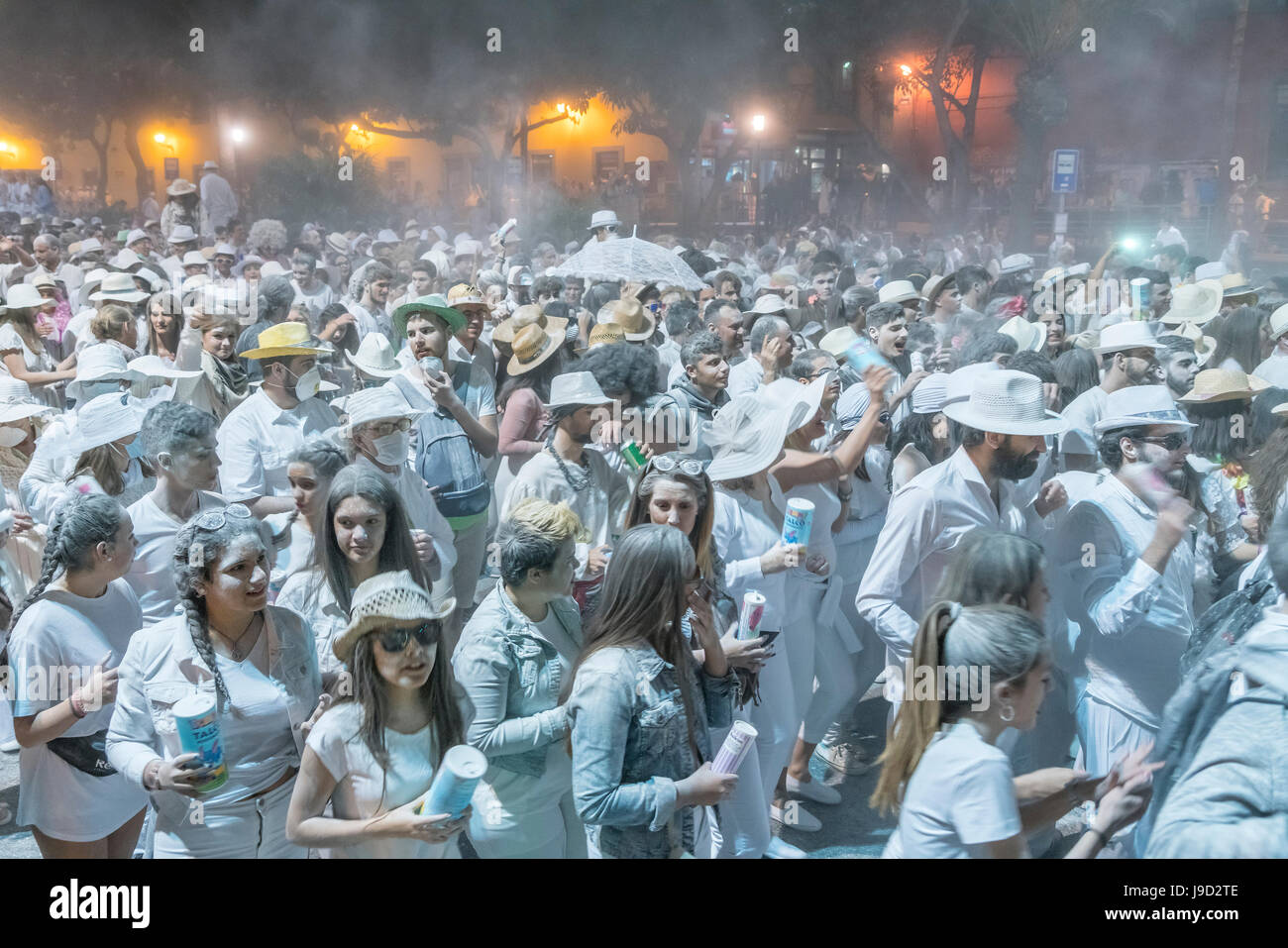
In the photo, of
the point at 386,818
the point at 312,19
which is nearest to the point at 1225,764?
the point at 386,818

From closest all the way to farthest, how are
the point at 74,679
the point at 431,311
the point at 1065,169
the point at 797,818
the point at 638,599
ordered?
the point at 638,599
the point at 74,679
the point at 797,818
the point at 431,311
the point at 1065,169

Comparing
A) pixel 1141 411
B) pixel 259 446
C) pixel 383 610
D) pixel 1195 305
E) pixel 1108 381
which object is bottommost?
pixel 383 610

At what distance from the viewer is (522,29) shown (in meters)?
23.3

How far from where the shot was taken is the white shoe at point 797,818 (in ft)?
13.0

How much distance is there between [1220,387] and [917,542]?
2225 millimetres

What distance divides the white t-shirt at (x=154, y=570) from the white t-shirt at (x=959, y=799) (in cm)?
234

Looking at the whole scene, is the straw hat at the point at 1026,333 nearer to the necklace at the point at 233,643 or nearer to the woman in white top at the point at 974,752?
the woman in white top at the point at 974,752

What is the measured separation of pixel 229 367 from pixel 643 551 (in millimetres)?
3656

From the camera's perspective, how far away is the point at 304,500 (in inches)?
143

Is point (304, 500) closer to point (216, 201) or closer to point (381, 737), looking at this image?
point (381, 737)

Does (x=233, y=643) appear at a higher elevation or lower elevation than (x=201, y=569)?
lower

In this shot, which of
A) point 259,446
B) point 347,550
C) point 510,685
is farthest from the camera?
point 259,446

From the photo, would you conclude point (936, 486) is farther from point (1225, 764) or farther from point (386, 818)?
point (386, 818)

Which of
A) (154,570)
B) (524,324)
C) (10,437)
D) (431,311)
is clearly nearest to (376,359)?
(431,311)
